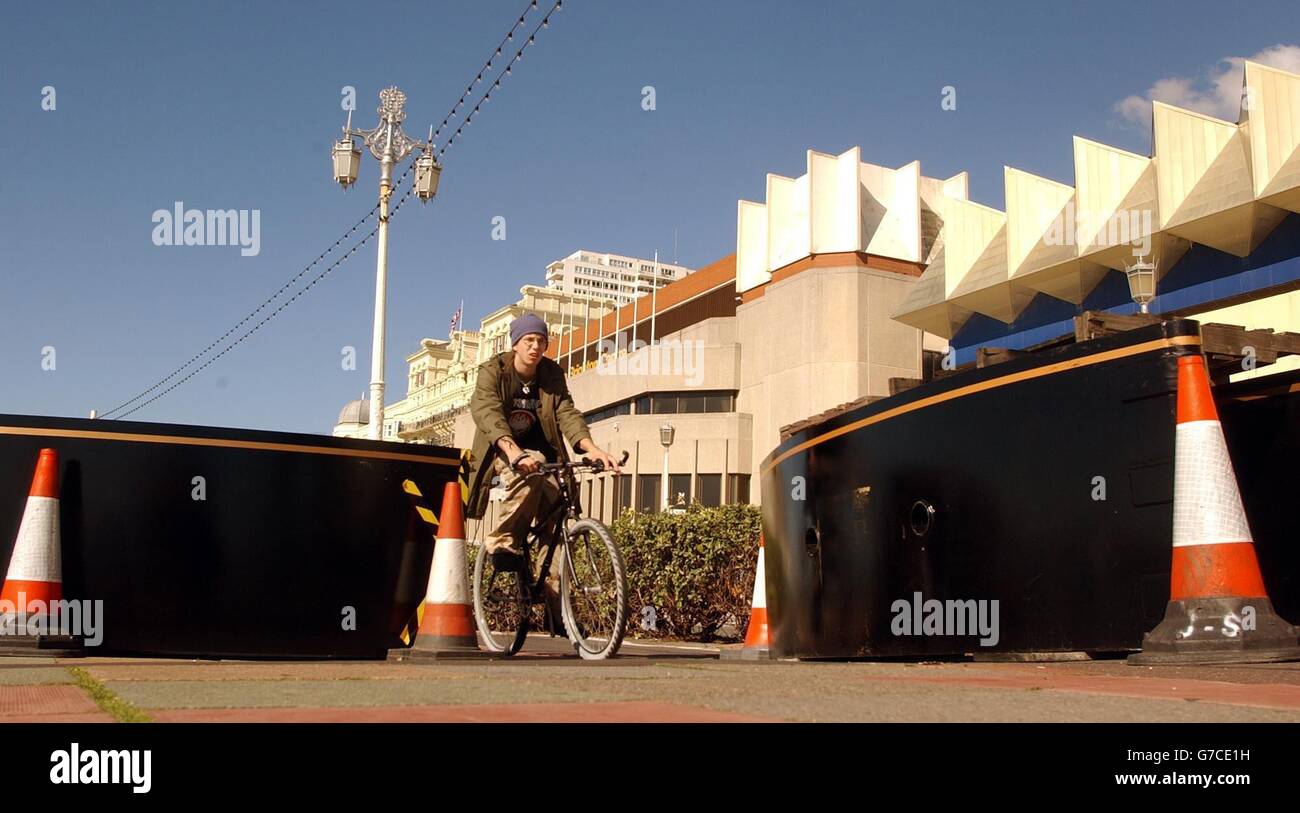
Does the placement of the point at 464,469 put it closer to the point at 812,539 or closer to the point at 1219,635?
the point at 812,539

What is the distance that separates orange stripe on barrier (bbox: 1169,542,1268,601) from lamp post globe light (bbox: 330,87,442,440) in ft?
59.3

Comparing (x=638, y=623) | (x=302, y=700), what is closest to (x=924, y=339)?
(x=638, y=623)

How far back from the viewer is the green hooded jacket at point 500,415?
6.62 meters

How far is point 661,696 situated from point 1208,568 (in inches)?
119

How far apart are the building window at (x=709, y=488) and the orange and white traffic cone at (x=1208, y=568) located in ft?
144

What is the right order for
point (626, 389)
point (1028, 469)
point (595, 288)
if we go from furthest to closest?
1. point (595, 288)
2. point (626, 389)
3. point (1028, 469)

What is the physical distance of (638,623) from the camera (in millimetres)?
20500

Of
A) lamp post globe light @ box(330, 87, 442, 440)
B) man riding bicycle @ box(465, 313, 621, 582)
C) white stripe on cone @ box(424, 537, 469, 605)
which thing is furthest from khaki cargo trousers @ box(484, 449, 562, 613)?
lamp post globe light @ box(330, 87, 442, 440)

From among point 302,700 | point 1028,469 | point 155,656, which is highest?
point 1028,469

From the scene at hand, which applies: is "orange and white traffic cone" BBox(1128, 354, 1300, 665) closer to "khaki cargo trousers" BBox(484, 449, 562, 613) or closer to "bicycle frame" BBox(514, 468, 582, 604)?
"bicycle frame" BBox(514, 468, 582, 604)

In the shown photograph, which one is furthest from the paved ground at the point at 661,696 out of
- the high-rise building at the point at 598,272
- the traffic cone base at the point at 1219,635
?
the high-rise building at the point at 598,272

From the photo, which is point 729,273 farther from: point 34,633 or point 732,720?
point 732,720
